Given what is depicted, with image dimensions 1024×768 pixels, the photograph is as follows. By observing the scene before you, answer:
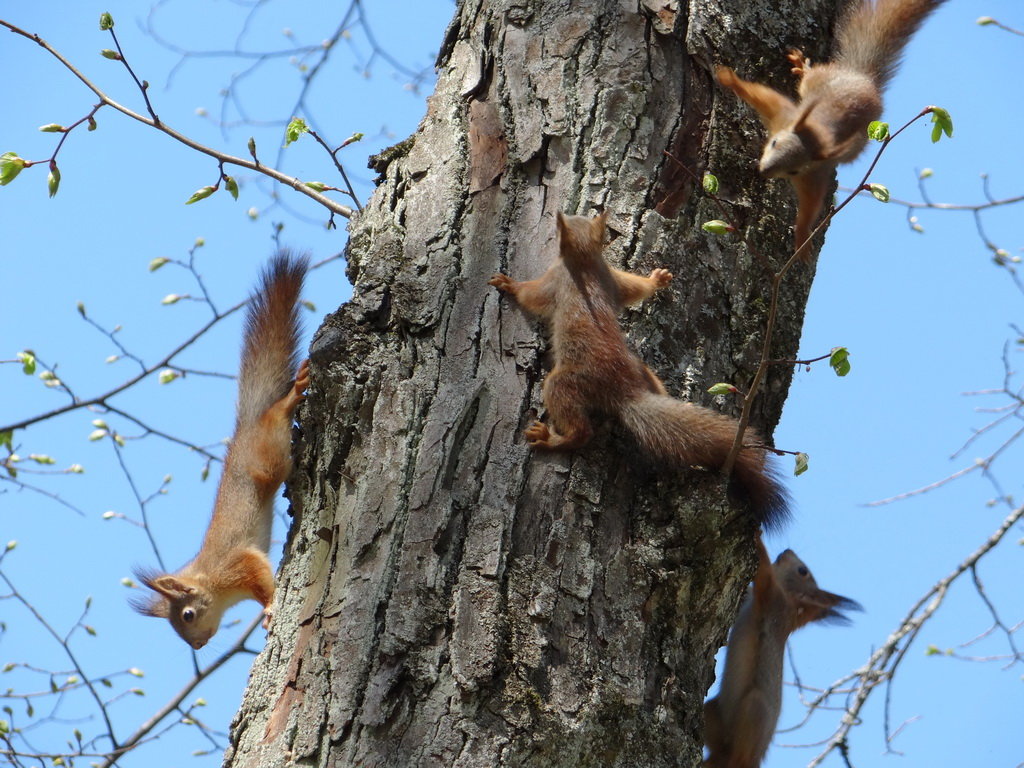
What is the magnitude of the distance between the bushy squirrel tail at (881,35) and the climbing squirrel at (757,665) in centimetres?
205

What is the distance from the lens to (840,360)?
2395 millimetres

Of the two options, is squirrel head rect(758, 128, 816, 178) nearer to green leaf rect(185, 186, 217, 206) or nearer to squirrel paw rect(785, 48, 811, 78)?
squirrel paw rect(785, 48, 811, 78)

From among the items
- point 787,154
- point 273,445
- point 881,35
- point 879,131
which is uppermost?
point 881,35

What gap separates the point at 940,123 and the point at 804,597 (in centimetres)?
245

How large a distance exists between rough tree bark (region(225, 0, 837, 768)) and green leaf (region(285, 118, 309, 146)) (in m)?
0.39

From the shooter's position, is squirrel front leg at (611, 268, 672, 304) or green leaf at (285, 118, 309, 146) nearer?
squirrel front leg at (611, 268, 672, 304)

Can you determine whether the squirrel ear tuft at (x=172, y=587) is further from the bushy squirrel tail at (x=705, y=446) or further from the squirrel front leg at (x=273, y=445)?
the bushy squirrel tail at (x=705, y=446)

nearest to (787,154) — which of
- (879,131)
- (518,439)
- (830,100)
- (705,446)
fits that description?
(830,100)

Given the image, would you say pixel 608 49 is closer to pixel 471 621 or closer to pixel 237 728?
pixel 471 621

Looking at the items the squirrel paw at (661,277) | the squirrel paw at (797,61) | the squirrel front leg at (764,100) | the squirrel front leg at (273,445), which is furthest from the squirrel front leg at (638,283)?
the squirrel front leg at (273,445)

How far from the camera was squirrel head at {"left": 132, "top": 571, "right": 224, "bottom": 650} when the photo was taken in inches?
221

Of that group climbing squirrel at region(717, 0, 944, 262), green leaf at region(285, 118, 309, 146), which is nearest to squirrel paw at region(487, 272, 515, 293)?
climbing squirrel at region(717, 0, 944, 262)

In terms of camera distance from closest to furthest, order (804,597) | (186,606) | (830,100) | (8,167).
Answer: (8,167)
(830,100)
(804,597)
(186,606)

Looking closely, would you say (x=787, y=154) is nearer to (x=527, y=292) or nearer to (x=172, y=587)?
(x=527, y=292)
